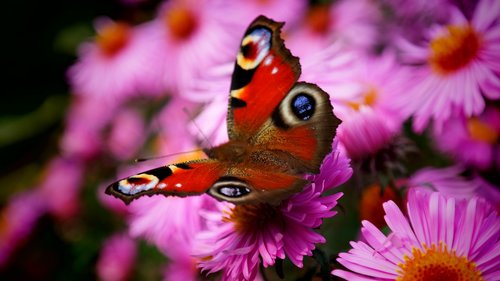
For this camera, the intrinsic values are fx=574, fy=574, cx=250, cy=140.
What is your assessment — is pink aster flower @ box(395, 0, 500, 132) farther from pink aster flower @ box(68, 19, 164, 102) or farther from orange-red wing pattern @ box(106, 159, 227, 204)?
pink aster flower @ box(68, 19, 164, 102)

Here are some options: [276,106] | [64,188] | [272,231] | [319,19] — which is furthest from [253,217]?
[64,188]

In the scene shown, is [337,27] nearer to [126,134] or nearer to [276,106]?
[126,134]

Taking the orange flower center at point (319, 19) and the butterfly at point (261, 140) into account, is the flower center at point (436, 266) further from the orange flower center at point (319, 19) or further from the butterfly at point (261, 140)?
the orange flower center at point (319, 19)

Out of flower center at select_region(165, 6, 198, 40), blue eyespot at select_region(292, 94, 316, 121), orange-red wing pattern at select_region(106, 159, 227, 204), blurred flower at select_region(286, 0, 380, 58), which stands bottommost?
orange-red wing pattern at select_region(106, 159, 227, 204)

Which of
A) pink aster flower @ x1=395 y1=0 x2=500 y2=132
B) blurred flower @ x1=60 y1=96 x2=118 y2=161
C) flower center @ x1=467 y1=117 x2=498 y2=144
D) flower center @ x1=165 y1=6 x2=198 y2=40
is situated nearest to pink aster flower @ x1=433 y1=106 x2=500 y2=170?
flower center @ x1=467 y1=117 x2=498 y2=144

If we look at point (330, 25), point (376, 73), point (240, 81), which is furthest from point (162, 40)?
point (240, 81)

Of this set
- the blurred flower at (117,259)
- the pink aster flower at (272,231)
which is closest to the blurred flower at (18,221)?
the blurred flower at (117,259)

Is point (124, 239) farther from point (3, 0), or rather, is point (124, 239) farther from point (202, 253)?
point (3, 0)

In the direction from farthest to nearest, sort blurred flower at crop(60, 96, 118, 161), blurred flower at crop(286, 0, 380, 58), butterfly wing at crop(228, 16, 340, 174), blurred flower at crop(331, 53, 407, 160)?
blurred flower at crop(60, 96, 118, 161) → blurred flower at crop(286, 0, 380, 58) → blurred flower at crop(331, 53, 407, 160) → butterfly wing at crop(228, 16, 340, 174)
